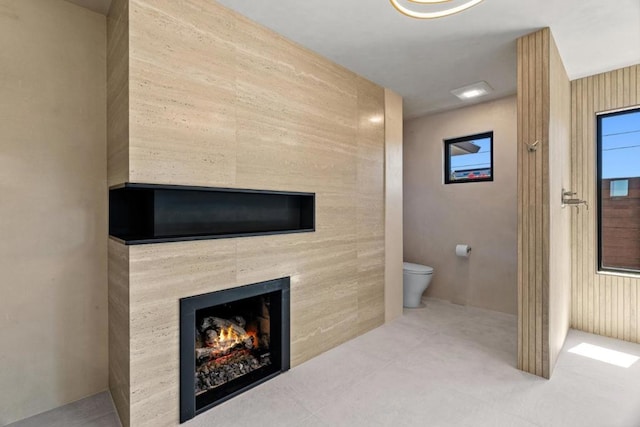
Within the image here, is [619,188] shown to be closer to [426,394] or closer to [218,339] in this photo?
[426,394]

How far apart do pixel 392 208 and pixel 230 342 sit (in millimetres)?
2017

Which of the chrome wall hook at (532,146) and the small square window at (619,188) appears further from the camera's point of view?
the small square window at (619,188)

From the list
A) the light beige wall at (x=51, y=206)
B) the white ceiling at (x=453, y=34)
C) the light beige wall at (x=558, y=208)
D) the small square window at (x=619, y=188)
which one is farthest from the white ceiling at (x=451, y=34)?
the small square window at (x=619, y=188)

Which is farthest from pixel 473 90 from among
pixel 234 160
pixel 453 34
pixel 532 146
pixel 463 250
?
pixel 234 160

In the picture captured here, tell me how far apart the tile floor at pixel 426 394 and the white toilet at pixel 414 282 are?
3.31 feet

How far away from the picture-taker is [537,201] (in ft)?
7.42

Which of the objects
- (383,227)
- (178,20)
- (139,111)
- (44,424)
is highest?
(178,20)

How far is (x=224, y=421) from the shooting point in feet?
5.87

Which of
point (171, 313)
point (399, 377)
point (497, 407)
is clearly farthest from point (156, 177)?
point (497, 407)

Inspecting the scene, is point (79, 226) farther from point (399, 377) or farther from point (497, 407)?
point (497, 407)

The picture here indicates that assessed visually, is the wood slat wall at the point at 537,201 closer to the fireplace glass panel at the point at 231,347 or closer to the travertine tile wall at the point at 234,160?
the travertine tile wall at the point at 234,160

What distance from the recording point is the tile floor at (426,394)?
1803 millimetres

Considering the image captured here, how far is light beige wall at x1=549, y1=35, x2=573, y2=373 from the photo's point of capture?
229 cm

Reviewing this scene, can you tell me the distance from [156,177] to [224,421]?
140cm
